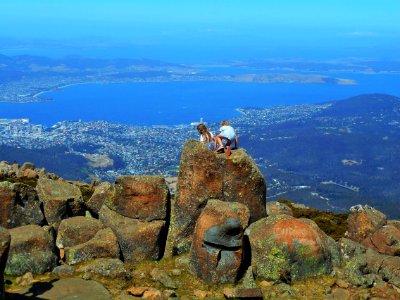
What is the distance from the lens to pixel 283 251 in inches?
805

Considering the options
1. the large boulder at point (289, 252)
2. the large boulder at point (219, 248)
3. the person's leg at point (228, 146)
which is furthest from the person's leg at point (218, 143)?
the large boulder at point (289, 252)

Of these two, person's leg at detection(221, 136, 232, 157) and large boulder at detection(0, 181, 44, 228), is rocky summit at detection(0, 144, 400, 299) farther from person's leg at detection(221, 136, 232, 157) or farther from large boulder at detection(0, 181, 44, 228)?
person's leg at detection(221, 136, 232, 157)

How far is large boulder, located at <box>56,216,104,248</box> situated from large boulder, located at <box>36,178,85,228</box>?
1595 mm

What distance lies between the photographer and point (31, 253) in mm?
20219

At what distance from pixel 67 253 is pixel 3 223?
3.61 metres

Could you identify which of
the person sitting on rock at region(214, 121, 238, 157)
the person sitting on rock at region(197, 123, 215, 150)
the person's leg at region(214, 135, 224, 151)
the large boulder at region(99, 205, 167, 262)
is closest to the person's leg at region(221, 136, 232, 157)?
the person sitting on rock at region(214, 121, 238, 157)

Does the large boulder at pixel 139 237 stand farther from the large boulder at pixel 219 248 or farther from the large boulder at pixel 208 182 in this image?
the large boulder at pixel 219 248

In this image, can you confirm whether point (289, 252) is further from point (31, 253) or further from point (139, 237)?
point (31, 253)

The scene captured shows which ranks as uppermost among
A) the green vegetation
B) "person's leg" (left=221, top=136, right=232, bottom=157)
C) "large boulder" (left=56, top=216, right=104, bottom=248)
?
"person's leg" (left=221, top=136, right=232, bottom=157)

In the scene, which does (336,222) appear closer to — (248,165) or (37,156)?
(248,165)

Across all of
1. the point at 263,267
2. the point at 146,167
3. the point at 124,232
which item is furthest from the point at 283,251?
the point at 146,167

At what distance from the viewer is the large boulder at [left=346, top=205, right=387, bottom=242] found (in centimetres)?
2564

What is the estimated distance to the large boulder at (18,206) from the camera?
22.7 metres

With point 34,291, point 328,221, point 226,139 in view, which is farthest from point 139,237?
point 328,221
